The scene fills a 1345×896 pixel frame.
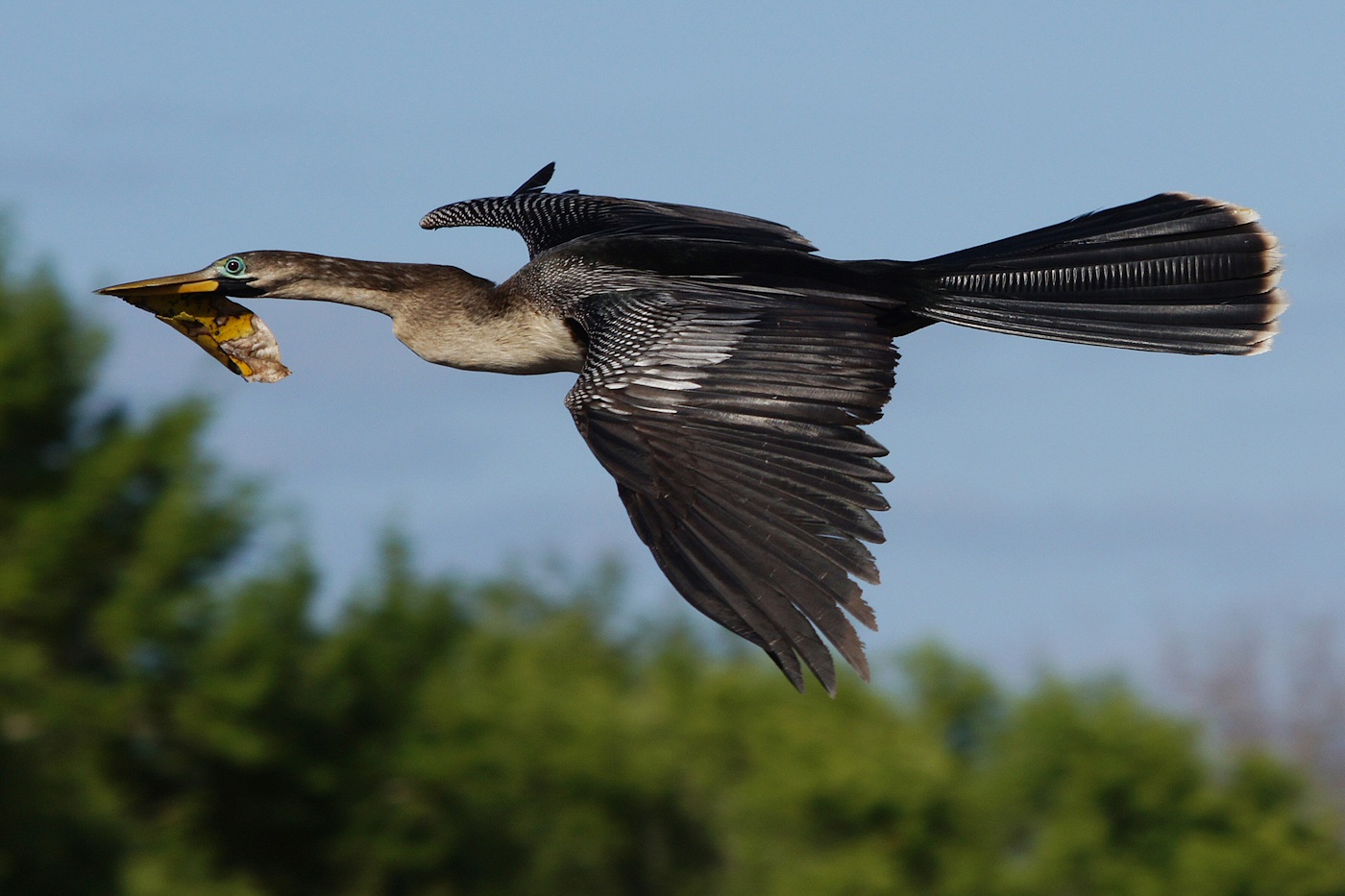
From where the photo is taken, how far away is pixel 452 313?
8.01m

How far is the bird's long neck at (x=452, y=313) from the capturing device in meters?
7.72

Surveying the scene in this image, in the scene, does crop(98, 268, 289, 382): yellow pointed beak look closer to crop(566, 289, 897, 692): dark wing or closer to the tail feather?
crop(566, 289, 897, 692): dark wing

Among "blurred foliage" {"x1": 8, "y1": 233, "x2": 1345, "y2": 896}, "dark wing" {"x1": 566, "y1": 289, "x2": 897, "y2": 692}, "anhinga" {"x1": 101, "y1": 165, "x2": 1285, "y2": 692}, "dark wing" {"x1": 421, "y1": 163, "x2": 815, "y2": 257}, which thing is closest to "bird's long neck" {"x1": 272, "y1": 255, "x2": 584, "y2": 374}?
Result: "anhinga" {"x1": 101, "y1": 165, "x2": 1285, "y2": 692}

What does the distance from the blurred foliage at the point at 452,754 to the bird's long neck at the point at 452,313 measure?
63.9 ft

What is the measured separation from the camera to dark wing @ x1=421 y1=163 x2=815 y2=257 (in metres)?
8.21

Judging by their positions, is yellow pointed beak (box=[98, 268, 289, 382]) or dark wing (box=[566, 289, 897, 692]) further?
yellow pointed beak (box=[98, 268, 289, 382])

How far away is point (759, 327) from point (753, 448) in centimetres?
51

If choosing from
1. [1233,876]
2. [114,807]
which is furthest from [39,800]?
[1233,876]

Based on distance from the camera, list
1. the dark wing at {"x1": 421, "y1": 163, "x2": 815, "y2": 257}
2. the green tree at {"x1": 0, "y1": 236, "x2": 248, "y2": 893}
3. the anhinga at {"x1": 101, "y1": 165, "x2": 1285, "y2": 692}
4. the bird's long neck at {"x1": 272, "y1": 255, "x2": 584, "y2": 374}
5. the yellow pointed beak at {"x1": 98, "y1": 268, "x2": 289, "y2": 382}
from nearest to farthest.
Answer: the anhinga at {"x1": 101, "y1": 165, "x2": 1285, "y2": 692} < the bird's long neck at {"x1": 272, "y1": 255, "x2": 584, "y2": 374} < the dark wing at {"x1": 421, "y1": 163, "x2": 815, "y2": 257} < the yellow pointed beak at {"x1": 98, "y1": 268, "x2": 289, "y2": 382} < the green tree at {"x1": 0, "y1": 236, "x2": 248, "y2": 893}

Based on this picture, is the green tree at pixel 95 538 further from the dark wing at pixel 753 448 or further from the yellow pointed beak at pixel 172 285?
the dark wing at pixel 753 448

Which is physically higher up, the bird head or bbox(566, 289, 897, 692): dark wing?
the bird head

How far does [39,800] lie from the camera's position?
2386cm

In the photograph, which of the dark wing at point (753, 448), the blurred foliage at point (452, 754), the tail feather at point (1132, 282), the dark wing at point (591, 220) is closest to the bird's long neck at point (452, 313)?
the dark wing at point (591, 220)

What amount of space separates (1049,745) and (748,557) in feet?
82.8
